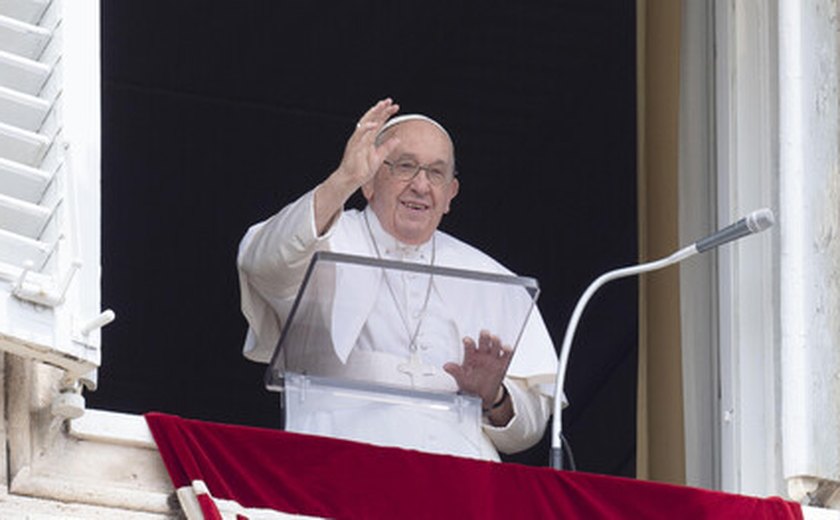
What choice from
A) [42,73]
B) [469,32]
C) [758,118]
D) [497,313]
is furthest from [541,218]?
[42,73]

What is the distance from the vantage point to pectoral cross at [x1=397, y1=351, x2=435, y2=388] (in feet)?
25.7

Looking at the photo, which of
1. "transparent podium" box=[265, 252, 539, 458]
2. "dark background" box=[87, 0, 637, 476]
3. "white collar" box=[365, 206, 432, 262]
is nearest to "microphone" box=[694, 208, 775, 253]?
"transparent podium" box=[265, 252, 539, 458]

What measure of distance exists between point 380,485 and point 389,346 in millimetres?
740

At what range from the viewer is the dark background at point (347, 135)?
1084 centimetres

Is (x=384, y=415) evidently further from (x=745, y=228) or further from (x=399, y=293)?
(x=745, y=228)

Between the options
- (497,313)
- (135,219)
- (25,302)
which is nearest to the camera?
(25,302)

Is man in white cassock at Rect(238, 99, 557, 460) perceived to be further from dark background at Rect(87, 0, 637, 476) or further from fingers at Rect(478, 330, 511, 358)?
dark background at Rect(87, 0, 637, 476)

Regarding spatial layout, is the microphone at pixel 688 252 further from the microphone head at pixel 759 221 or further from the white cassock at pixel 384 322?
the white cassock at pixel 384 322

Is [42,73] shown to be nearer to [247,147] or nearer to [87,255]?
[87,255]

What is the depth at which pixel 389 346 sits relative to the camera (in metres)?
7.95

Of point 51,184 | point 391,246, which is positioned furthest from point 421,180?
point 51,184

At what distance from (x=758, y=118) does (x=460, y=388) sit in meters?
1.17

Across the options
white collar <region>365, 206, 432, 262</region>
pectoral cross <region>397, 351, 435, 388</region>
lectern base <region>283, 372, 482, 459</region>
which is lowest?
lectern base <region>283, 372, 482, 459</region>

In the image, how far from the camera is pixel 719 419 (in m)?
8.47
